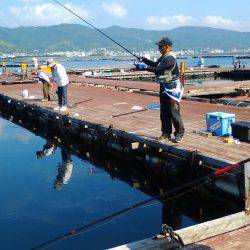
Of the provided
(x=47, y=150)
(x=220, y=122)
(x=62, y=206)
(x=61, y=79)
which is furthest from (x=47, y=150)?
(x=220, y=122)

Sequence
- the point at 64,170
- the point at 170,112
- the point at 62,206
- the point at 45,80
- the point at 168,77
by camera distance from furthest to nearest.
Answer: the point at 45,80
the point at 64,170
the point at 62,206
the point at 170,112
the point at 168,77

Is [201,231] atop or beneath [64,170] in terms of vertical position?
atop

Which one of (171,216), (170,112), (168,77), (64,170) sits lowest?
(171,216)

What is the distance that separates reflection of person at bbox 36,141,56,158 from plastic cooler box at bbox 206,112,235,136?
6.66 meters

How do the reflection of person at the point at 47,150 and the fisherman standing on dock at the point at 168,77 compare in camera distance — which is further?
the reflection of person at the point at 47,150

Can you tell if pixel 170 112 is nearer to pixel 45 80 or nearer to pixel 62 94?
pixel 62 94

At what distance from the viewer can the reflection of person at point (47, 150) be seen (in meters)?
15.1

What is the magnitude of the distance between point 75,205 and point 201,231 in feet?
15.8

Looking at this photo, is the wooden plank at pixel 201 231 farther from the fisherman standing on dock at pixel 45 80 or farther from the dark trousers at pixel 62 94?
the fisherman standing on dock at pixel 45 80

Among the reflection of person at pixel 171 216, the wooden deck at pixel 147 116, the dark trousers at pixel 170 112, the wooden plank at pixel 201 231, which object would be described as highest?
the dark trousers at pixel 170 112

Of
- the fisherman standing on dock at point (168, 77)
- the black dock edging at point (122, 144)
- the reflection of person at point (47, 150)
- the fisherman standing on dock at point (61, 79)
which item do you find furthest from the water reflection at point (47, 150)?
the fisherman standing on dock at point (168, 77)

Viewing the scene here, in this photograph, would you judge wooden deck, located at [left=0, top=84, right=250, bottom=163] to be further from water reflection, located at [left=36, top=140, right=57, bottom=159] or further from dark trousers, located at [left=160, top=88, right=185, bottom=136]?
water reflection, located at [left=36, top=140, right=57, bottom=159]

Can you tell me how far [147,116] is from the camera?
46.5ft

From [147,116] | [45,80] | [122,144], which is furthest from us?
[45,80]
